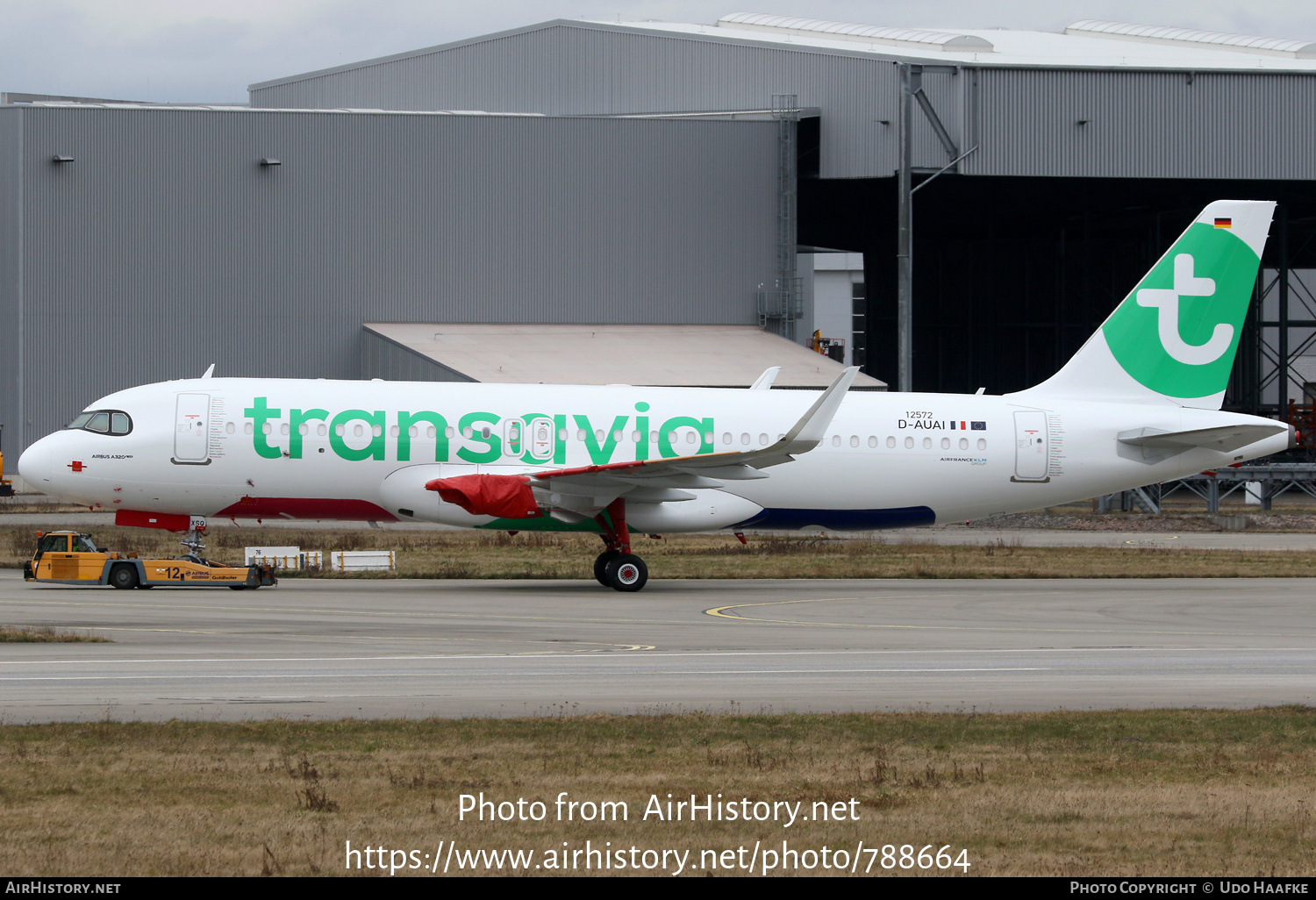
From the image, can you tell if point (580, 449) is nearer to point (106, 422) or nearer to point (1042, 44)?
point (106, 422)

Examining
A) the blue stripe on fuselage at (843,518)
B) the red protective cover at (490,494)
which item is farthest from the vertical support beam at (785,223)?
the red protective cover at (490,494)

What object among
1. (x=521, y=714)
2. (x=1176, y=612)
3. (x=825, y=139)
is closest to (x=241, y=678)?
(x=521, y=714)

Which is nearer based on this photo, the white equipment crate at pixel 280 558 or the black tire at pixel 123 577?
the black tire at pixel 123 577

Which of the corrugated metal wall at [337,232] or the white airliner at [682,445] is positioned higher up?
the corrugated metal wall at [337,232]

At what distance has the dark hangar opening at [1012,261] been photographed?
6925 centimetres

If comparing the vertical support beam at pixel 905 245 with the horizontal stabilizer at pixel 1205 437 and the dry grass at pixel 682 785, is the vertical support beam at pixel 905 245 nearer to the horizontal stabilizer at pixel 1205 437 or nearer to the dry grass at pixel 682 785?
the horizontal stabilizer at pixel 1205 437

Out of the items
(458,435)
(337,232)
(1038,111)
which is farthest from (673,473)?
(1038,111)

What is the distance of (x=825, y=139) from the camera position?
61000 mm

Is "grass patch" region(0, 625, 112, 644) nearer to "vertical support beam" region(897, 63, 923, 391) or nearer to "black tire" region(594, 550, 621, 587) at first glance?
"black tire" region(594, 550, 621, 587)

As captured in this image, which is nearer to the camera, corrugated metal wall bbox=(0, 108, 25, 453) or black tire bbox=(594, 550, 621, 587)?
black tire bbox=(594, 550, 621, 587)

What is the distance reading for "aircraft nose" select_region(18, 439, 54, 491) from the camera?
2823 centimetres

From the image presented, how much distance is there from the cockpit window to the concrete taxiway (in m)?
3.42

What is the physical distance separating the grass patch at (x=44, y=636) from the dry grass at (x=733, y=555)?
12.2 m

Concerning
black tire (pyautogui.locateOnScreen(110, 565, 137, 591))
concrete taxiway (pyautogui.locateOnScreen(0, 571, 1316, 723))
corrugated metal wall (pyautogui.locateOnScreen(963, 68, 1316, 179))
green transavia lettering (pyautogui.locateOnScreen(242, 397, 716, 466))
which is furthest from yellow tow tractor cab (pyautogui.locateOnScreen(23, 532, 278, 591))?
corrugated metal wall (pyautogui.locateOnScreen(963, 68, 1316, 179))
